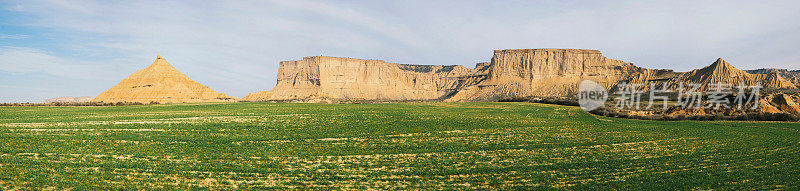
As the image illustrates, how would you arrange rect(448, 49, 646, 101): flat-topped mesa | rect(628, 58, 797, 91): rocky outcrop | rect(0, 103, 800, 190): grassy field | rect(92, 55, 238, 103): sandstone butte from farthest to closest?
rect(448, 49, 646, 101): flat-topped mesa, rect(628, 58, 797, 91): rocky outcrop, rect(92, 55, 238, 103): sandstone butte, rect(0, 103, 800, 190): grassy field

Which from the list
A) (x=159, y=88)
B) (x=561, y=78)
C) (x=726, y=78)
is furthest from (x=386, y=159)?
(x=561, y=78)

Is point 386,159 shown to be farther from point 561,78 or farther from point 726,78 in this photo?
point 561,78

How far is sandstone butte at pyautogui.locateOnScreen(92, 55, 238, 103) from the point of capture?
4188 inches

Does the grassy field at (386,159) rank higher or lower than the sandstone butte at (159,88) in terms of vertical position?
lower

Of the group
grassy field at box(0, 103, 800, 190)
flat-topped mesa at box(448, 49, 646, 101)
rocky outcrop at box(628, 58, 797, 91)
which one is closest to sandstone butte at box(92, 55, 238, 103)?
grassy field at box(0, 103, 800, 190)

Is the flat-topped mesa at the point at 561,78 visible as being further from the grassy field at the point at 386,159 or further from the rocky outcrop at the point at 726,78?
the grassy field at the point at 386,159

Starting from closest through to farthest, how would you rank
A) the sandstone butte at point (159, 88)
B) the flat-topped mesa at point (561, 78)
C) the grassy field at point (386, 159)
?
the grassy field at point (386, 159) → the sandstone butte at point (159, 88) → the flat-topped mesa at point (561, 78)

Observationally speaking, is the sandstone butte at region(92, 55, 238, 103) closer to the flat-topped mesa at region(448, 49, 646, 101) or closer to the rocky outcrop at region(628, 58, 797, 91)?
the flat-topped mesa at region(448, 49, 646, 101)

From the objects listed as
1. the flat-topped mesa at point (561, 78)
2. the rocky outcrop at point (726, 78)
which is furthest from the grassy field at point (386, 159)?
the flat-topped mesa at point (561, 78)

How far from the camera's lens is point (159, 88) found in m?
111

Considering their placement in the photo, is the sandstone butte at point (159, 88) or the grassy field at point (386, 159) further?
the sandstone butte at point (159, 88)

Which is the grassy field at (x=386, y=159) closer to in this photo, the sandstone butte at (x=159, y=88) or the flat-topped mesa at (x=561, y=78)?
the sandstone butte at (x=159, y=88)

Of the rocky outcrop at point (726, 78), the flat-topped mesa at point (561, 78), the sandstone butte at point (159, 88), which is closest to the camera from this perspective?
the sandstone butte at point (159, 88)

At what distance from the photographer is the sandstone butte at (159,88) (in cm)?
10639
